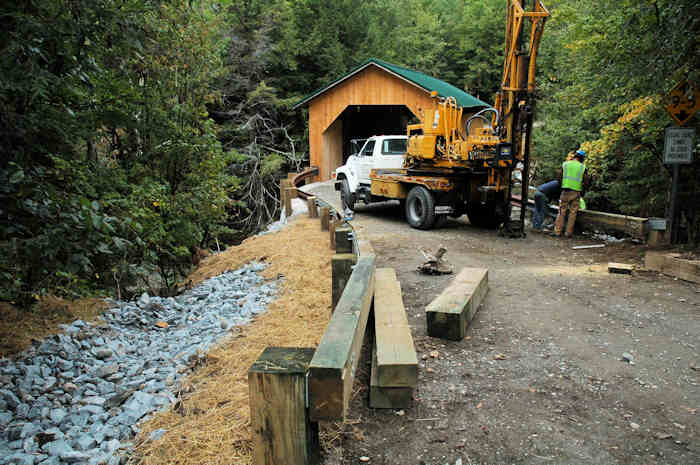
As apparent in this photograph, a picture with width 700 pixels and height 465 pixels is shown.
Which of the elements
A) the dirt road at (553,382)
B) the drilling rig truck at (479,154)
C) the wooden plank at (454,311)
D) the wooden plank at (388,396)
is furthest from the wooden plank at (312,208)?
the wooden plank at (388,396)

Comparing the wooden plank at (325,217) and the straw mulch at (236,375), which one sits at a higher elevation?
the wooden plank at (325,217)

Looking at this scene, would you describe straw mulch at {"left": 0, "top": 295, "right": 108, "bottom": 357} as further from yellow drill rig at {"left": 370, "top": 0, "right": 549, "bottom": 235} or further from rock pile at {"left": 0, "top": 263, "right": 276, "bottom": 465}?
yellow drill rig at {"left": 370, "top": 0, "right": 549, "bottom": 235}

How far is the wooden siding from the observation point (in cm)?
1998

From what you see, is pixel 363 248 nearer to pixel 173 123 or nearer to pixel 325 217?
pixel 325 217

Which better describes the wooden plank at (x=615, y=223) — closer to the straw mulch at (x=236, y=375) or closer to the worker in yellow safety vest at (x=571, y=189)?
the worker in yellow safety vest at (x=571, y=189)

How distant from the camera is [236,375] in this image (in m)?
4.09

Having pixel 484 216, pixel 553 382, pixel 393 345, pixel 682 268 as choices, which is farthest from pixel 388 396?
pixel 484 216

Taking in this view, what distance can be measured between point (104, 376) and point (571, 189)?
9.63 m

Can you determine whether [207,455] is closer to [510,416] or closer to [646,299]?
[510,416]

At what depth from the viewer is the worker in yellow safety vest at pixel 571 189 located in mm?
10305

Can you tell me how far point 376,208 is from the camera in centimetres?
1505

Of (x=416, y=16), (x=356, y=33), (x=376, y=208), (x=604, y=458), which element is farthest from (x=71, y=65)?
(x=416, y=16)

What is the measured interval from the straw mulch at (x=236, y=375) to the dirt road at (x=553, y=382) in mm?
766

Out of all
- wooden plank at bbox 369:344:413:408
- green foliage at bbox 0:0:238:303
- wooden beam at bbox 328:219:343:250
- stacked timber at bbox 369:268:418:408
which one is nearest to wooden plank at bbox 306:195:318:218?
wooden beam at bbox 328:219:343:250
